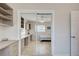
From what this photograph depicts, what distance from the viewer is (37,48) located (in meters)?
5.93

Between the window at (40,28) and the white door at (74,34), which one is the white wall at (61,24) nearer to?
the white door at (74,34)

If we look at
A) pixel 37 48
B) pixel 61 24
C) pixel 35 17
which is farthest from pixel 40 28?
pixel 61 24

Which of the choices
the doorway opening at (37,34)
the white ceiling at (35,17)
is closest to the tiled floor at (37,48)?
the doorway opening at (37,34)

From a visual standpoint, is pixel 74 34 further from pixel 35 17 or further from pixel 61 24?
pixel 35 17

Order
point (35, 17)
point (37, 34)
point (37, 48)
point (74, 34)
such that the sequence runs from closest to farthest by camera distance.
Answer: point (74, 34), point (35, 17), point (37, 48), point (37, 34)

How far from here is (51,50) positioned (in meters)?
5.70

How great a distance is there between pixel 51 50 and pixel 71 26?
1.30m

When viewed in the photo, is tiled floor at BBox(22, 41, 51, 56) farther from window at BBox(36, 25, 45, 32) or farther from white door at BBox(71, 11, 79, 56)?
white door at BBox(71, 11, 79, 56)

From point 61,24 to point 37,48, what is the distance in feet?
4.82

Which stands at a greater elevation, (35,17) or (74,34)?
(35,17)

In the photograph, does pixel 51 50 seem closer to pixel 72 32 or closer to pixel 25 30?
pixel 72 32

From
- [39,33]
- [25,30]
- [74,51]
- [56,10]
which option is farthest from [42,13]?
[74,51]

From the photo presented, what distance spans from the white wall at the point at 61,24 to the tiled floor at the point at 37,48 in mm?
585

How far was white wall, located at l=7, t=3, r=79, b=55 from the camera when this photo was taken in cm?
548
